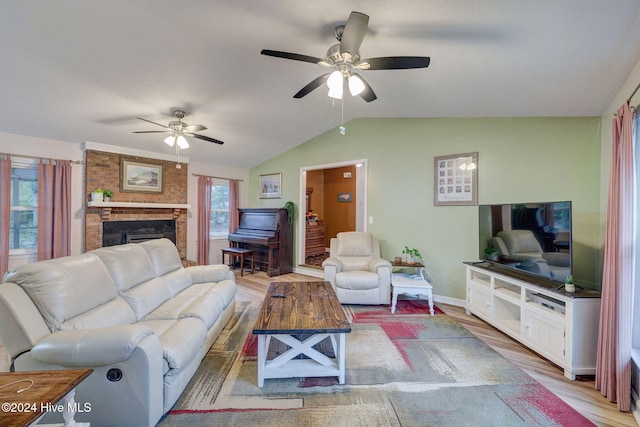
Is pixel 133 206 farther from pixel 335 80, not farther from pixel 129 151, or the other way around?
pixel 335 80

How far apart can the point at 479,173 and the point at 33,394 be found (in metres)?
4.21

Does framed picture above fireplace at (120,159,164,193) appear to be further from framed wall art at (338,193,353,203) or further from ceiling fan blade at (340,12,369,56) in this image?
ceiling fan blade at (340,12,369,56)

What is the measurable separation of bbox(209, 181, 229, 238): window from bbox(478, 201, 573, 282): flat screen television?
5169mm

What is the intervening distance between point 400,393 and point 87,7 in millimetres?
3575

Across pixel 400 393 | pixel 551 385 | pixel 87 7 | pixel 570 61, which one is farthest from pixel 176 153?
pixel 551 385

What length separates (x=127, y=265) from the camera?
7.43ft

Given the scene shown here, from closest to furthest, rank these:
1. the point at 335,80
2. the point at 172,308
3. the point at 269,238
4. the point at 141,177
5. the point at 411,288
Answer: the point at 335,80 < the point at 172,308 < the point at 411,288 < the point at 141,177 < the point at 269,238

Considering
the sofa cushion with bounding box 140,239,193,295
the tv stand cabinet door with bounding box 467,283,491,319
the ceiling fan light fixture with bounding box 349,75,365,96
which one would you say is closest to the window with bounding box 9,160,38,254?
the sofa cushion with bounding box 140,239,193,295

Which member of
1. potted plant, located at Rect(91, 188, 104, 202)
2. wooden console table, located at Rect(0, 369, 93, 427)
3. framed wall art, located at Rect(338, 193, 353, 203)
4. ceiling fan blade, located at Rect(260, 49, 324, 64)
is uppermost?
ceiling fan blade, located at Rect(260, 49, 324, 64)

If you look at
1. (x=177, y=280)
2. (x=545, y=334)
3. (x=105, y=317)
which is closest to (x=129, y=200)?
(x=177, y=280)

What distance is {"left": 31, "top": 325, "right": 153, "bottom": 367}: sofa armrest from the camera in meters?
1.38

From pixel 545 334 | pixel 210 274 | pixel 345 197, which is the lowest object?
pixel 545 334

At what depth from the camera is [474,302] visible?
10.3 feet

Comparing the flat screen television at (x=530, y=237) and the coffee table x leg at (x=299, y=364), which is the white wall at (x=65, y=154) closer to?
the coffee table x leg at (x=299, y=364)
